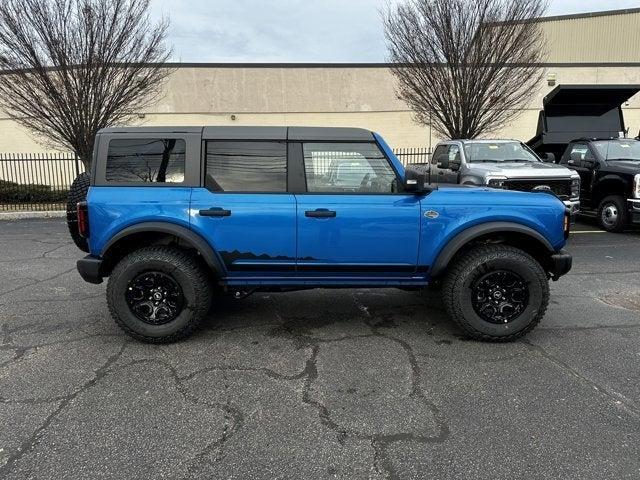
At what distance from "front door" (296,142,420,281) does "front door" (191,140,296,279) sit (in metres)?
0.14

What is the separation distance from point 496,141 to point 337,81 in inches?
470

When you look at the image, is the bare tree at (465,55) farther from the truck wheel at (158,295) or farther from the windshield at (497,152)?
the truck wheel at (158,295)

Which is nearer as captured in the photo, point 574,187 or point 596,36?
point 574,187

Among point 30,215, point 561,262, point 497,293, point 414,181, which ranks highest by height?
point 414,181

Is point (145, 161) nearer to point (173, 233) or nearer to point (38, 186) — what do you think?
point (173, 233)

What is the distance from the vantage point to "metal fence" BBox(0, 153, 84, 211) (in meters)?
15.2

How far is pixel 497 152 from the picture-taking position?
9828 mm

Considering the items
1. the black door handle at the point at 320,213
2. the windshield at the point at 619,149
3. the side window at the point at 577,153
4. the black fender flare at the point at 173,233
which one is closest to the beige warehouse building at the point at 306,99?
the side window at the point at 577,153

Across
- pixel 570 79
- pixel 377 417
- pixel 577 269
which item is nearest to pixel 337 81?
pixel 570 79

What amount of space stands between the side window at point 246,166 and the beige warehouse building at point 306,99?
16.9 metres

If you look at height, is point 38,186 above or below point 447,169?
below

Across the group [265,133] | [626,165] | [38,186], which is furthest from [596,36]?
[265,133]

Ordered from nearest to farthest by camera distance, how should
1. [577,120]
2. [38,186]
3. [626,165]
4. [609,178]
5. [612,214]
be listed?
[626,165], [609,178], [612,214], [577,120], [38,186]

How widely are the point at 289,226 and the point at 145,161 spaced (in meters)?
1.36
